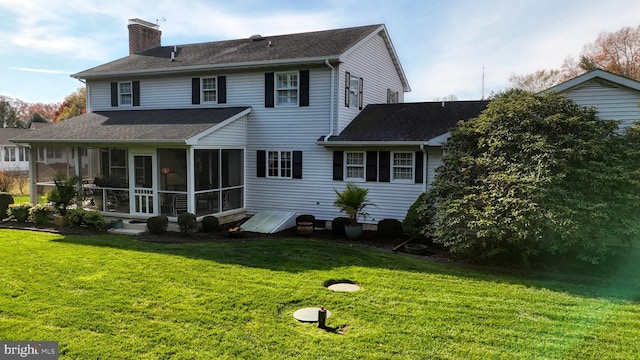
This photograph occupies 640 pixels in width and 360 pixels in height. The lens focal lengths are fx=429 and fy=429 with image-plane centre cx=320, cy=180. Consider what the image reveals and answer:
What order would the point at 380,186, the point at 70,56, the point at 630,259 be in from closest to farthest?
the point at 630,259 < the point at 380,186 < the point at 70,56

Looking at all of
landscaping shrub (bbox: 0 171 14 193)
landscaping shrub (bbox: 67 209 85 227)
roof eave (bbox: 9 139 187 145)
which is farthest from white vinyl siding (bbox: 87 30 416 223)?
landscaping shrub (bbox: 0 171 14 193)

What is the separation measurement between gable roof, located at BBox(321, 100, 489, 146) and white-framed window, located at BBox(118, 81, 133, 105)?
933 cm

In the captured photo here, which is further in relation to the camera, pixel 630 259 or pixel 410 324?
pixel 630 259

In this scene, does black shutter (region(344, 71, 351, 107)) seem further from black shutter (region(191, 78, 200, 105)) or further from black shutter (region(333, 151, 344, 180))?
black shutter (region(191, 78, 200, 105))

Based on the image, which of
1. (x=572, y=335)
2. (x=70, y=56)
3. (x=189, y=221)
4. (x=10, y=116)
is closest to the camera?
(x=572, y=335)

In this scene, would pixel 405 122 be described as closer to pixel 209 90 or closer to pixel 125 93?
pixel 209 90

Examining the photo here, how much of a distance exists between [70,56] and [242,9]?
1479 cm

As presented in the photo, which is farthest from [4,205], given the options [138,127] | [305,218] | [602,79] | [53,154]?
[53,154]

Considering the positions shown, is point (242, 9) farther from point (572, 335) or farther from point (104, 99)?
point (572, 335)

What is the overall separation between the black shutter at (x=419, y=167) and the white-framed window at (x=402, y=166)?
0.20 m

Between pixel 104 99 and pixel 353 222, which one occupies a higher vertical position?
pixel 104 99

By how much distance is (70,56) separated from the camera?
24.2 metres

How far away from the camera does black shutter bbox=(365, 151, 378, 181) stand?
14195 mm

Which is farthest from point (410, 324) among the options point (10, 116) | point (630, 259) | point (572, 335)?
point (10, 116)
